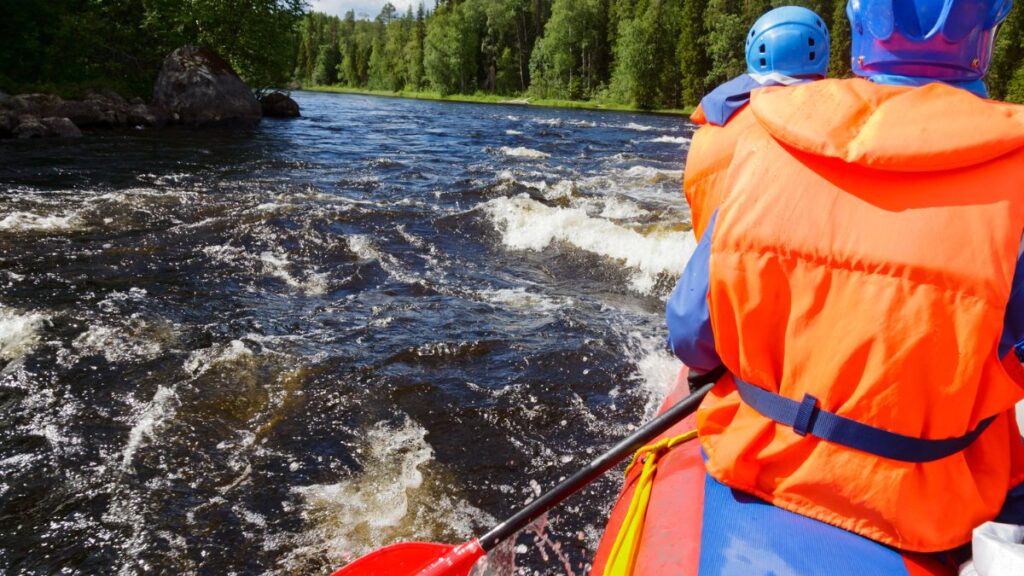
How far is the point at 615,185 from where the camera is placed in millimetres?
12547

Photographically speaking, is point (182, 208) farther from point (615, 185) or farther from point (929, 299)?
point (929, 299)

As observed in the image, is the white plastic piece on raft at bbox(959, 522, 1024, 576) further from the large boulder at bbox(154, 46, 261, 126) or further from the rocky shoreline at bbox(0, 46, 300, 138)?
the large boulder at bbox(154, 46, 261, 126)

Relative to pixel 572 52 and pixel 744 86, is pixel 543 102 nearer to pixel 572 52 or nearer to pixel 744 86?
pixel 572 52

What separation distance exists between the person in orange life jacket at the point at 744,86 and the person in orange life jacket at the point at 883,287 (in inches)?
6.6

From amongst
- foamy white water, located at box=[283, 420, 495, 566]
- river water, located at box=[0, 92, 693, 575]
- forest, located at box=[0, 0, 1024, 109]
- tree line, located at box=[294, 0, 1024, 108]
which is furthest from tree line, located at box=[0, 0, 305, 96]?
tree line, located at box=[294, 0, 1024, 108]

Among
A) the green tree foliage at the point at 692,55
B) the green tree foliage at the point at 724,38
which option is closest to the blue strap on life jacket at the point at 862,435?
the green tree foliage at the point at 724,38

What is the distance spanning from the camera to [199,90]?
20.5m

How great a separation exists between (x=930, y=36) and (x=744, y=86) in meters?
0.71

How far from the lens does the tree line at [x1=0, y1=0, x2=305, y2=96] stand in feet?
60.4

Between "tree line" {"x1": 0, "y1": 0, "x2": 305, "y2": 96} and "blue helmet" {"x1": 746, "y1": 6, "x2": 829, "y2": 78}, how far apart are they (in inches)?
781

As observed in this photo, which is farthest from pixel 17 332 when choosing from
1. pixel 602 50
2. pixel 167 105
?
pixel 602 50

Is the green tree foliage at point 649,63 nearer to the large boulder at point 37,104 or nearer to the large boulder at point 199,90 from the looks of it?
the large boulder at point 199,90

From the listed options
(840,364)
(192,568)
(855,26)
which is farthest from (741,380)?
(192,568)

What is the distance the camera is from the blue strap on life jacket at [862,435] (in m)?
1.36
